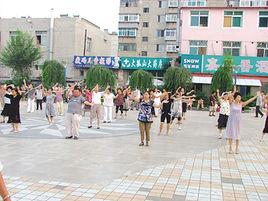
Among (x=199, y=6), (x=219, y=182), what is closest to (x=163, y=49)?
(x=199, y=6)

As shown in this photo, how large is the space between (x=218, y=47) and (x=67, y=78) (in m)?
14.6

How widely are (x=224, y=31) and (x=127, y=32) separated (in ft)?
55.4

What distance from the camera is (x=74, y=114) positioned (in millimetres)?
10969

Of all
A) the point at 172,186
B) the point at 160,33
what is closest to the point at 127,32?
the point at 160,33

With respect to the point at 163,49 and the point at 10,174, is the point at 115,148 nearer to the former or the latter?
the point at 10,174

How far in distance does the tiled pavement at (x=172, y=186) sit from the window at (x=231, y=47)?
85.7 feet

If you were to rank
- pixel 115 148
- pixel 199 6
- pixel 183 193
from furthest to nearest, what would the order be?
1. pixel 199 6
2. pixel 115 148
3. pixel 183 193

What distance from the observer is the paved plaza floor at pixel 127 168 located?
6.05 metres

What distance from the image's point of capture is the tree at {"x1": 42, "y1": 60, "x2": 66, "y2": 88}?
33641 mm

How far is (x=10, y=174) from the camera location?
6.88m

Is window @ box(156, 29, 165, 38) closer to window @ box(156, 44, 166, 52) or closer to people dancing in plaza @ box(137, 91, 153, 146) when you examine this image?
window @ box(156, 44, 166, 52)

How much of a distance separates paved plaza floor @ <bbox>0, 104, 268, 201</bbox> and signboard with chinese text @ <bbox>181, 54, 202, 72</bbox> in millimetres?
20971

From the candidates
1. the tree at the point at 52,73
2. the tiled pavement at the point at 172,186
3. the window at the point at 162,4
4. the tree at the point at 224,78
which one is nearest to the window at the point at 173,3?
the window at the point at 162,4

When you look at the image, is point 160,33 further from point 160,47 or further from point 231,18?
point 231,18
